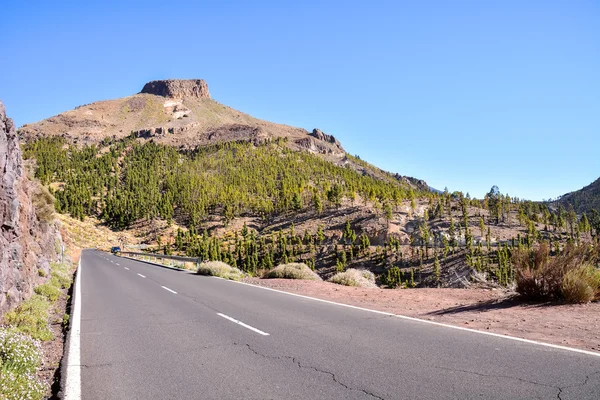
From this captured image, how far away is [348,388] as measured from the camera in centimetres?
403

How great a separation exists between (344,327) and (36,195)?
16734mm

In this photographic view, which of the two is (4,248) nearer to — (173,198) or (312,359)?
(312,359)

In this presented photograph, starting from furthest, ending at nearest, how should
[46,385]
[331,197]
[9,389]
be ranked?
[331,197]
[46,385]
[9,389]

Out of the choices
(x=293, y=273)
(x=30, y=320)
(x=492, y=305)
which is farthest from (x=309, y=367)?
(x=293, y=273)

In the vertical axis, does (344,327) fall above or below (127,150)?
below

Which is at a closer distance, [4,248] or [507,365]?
[507,365]

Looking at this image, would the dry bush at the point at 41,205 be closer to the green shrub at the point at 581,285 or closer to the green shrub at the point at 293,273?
the green shrub at the point at 293,273

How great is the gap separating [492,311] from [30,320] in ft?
34.4

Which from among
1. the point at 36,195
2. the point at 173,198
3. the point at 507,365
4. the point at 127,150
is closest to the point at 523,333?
the point at 507,365

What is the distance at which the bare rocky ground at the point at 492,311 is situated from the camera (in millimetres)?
6082

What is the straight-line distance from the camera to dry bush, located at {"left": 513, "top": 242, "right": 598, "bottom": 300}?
8.45 meters

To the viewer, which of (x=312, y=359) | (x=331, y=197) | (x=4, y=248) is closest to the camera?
(x=312, y=359)

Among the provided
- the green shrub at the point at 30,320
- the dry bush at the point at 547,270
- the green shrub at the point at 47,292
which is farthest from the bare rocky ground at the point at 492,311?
the green shrub at the point at 47,292

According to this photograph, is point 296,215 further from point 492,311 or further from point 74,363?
point 74,363
